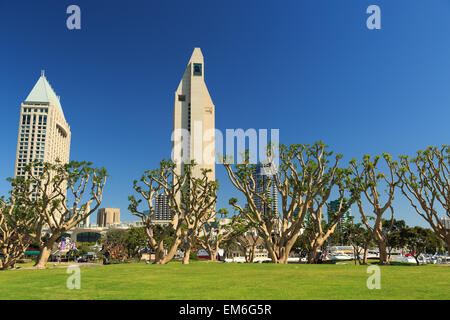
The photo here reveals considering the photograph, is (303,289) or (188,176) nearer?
(303,289)

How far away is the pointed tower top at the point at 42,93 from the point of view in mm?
188125

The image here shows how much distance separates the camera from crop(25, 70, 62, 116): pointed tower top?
188125 mm

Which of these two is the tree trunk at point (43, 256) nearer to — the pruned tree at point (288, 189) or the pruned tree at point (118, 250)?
the pruned tree at point (288, 189)

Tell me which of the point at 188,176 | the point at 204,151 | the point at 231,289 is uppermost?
the point at 204,151

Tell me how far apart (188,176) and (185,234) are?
6207mm

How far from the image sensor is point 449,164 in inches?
1448

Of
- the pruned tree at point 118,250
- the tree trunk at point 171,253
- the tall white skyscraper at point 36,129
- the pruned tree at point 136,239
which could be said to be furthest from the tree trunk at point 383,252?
the tall white skyscraper at point 36,129

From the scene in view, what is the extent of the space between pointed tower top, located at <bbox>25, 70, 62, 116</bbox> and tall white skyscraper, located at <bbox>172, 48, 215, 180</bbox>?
7436 centimetres

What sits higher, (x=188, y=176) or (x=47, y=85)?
(x=47, y=85)

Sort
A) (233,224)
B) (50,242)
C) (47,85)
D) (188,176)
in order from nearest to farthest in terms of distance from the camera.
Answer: (50,242) < (188,176) < (233,224) < (47,85)

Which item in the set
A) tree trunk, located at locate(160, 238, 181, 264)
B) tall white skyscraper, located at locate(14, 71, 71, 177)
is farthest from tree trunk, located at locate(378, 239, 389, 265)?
tall white skyscraper, located at locate(14, 71, 71, 177)

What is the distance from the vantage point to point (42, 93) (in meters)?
192

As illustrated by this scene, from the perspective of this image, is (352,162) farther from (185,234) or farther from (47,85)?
(47,85)
